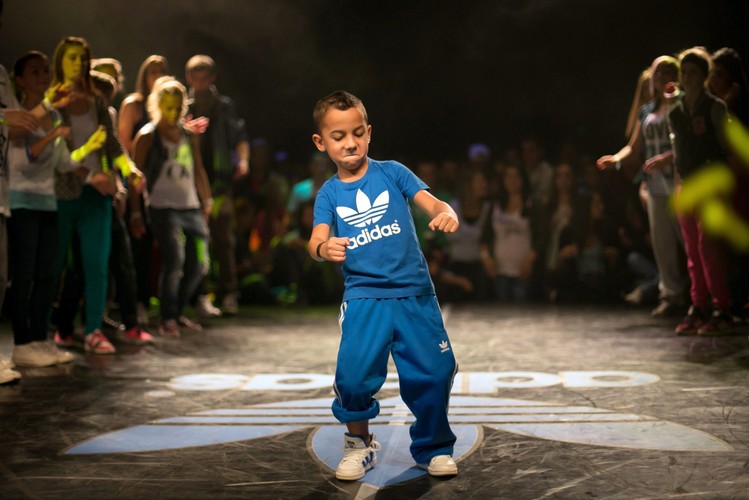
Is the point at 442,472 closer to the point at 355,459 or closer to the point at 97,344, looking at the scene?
the point at 355,459

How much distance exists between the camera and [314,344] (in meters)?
5.33

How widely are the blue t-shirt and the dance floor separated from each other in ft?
1.70

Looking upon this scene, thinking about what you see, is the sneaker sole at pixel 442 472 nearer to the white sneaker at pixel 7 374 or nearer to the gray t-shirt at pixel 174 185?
the white sneaker at pixel 7 374

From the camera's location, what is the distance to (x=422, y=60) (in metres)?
9.30

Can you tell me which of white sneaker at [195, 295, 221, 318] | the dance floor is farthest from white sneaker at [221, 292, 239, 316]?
the dance floor

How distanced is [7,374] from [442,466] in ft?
7.53

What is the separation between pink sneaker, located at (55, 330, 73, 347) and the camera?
17.1ft

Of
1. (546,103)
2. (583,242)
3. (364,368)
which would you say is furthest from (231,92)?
(364,368)

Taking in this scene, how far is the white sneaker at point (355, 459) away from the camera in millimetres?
2457

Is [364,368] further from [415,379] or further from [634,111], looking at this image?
[634,111]

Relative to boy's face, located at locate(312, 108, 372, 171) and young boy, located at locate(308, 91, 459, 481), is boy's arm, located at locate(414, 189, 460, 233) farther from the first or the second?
boy's face, located at locate(312, 108, 372, 171)

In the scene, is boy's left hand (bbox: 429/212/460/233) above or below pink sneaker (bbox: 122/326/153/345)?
above

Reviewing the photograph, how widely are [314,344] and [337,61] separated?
15.5ft

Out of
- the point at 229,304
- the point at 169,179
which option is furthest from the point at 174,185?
the point at 229,304
